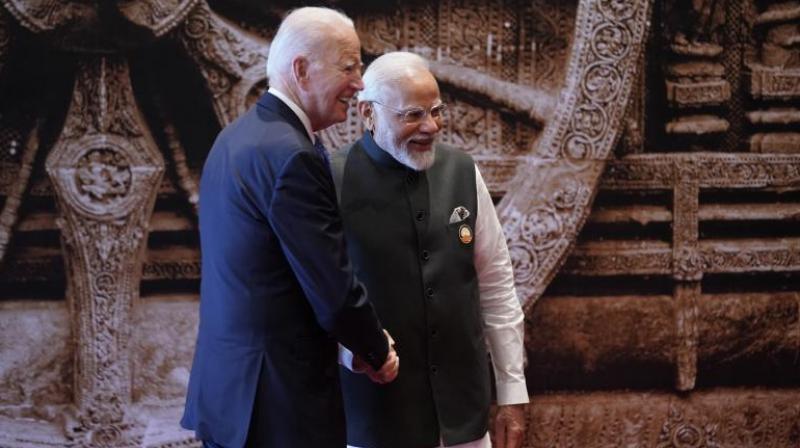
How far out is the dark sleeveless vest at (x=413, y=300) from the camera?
7.51ft

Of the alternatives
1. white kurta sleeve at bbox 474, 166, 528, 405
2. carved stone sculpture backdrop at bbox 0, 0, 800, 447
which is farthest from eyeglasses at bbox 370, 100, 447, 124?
carved stone sculpture backdrop at bbox 0, 0, 800, 447

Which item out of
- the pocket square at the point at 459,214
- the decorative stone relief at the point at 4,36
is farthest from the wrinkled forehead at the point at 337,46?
the decorative stone relief at the point at 4,36

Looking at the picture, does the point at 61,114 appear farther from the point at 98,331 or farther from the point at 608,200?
the point at 608,200

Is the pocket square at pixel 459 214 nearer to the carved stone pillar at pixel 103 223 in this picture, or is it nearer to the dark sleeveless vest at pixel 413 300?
the dark sleeveless vest at pixel 413 300

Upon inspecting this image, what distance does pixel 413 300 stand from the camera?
2.29 m

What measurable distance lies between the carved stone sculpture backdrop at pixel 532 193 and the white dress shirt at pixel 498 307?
994 mm

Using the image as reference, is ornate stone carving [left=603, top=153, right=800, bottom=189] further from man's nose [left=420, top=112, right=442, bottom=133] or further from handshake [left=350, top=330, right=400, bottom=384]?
handshake [left=350, top=330, right=400, bottom=384]

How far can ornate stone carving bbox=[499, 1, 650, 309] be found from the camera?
3.42m

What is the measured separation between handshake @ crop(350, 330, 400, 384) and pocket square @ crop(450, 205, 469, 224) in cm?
37

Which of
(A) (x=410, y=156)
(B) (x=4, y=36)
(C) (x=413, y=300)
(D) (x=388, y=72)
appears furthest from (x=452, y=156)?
(B) (x=4, y=36)

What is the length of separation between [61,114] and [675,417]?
8.03 feet

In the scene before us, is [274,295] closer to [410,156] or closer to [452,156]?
[410,156]

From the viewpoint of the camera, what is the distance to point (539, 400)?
3578mm

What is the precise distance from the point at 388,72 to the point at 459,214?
0.38 metres
